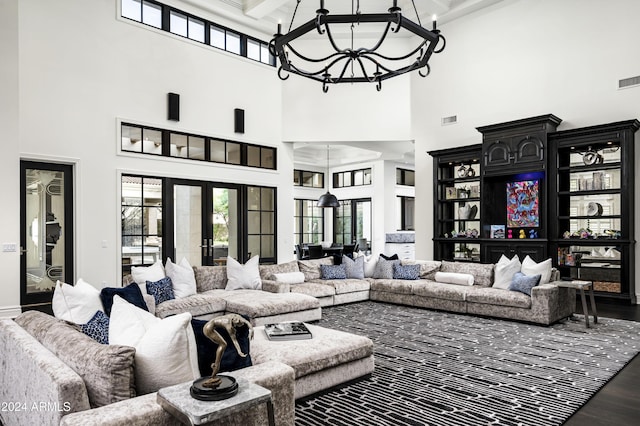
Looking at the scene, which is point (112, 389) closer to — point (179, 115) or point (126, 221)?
point (126, 221)

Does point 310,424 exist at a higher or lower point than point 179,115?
lower

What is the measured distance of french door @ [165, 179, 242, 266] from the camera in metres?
7.95

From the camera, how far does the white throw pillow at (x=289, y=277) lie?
6465 millimetres

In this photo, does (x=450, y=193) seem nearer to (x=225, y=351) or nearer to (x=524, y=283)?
(x=524, y=283)

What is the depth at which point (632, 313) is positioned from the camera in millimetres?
6098

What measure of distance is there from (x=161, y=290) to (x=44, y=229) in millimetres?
2503

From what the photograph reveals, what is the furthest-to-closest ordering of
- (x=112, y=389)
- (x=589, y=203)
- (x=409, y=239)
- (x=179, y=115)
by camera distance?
(x=409, y=239), (x=179, y=115), (x=589, y=203), (x=112, y=389)


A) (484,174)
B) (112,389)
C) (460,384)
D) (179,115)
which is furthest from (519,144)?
(112,389)

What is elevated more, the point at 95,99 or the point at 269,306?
the point at 95,99

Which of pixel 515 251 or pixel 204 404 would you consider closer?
pixel 204 404

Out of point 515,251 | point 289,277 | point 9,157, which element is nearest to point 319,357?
point 289,277

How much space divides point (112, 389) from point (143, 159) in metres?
6.24

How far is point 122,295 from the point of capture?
153 inches

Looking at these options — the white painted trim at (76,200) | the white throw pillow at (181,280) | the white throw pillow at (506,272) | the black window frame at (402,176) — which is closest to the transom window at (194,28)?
the white painted trim at (76,200)
